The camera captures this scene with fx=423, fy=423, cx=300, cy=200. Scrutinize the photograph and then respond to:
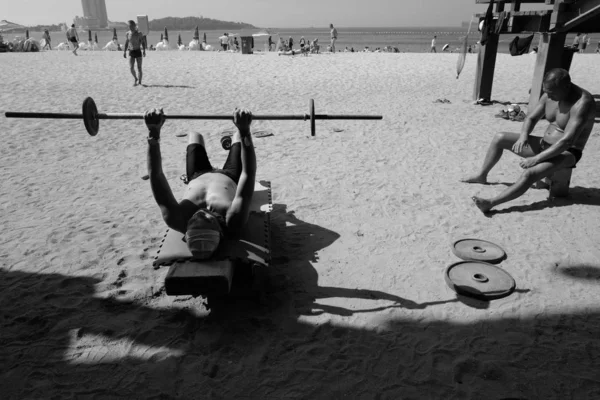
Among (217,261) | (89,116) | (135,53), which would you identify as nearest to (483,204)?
(217,261)

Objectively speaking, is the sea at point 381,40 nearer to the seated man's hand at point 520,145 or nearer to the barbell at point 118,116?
the seated man's hand at point 520,145

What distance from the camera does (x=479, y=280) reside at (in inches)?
139

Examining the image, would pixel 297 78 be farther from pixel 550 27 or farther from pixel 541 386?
pixel 541 386

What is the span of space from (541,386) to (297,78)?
41.8ft

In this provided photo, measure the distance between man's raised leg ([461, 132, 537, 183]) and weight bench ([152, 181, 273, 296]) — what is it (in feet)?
10.1

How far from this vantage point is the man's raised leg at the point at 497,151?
515cm

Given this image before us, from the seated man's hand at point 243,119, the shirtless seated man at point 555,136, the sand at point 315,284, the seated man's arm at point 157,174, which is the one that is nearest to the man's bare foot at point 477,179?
the sand at point 315,284

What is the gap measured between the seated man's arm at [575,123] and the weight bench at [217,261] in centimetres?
312

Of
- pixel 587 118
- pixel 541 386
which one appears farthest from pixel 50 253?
pixel 587 118

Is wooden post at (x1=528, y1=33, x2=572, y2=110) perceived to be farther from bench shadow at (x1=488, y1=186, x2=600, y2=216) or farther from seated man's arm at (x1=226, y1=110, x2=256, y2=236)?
seated man's arm at (x1=226, y1=110, x2=256, y2=236)

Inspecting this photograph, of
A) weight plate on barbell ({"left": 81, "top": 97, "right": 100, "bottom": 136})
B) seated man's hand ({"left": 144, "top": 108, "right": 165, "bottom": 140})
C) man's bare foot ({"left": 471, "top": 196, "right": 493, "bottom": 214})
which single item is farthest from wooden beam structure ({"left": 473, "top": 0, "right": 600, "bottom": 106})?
weight plate on barbell ({"left": 81, "top": 97, "right": 100, "bottom": 136})

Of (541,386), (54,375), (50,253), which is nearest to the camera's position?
(541,386)

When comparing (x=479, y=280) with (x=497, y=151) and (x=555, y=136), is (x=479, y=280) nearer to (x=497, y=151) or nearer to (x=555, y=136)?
(x=555, y=136)

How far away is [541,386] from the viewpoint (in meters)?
2.55
